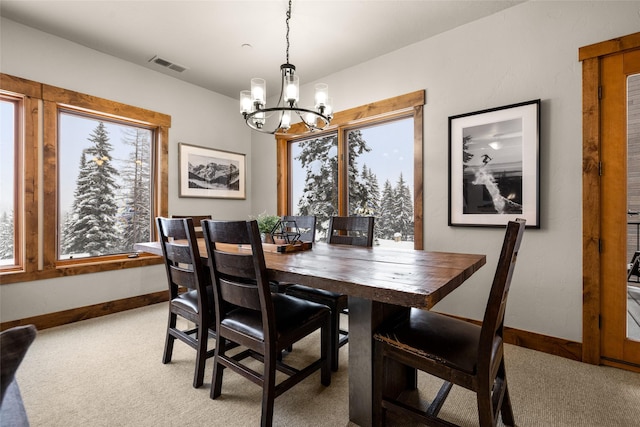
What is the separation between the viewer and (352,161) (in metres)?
3.80

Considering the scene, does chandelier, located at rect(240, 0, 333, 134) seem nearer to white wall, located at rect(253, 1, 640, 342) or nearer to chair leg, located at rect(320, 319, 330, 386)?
white wall, located at rect(253, 1, 640, 342)

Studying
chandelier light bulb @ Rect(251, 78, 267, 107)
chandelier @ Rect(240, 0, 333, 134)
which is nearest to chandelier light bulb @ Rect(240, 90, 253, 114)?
chandelier @ Rect(240, 0, 333, 134)

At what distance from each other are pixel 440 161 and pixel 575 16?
1380 millimetres

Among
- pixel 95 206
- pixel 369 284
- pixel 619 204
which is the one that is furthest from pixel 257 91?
pixel 619 204

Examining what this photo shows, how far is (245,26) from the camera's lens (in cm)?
283

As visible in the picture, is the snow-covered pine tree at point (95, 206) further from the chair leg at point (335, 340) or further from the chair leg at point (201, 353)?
the chair leg at point (335, 340)

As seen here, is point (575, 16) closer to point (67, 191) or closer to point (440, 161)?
point (440, 161)

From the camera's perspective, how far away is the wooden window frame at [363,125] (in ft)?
10.0

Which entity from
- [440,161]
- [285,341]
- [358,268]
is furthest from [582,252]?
[285,341]

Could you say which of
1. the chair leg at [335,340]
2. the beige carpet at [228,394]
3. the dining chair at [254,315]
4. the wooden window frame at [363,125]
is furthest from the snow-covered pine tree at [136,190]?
the chair leg at [335,340]

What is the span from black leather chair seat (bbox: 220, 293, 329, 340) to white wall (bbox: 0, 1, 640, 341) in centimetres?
172

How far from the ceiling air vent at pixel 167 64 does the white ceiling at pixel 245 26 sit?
2.8 inches

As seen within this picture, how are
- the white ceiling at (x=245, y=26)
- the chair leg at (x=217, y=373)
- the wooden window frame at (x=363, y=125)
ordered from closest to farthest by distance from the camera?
the chair leg at (x=217, y=373) → the white ceiling at (x=245, y=26) → the wooden window frame at (x=363, y=125)

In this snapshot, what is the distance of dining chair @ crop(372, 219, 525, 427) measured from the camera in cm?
118
